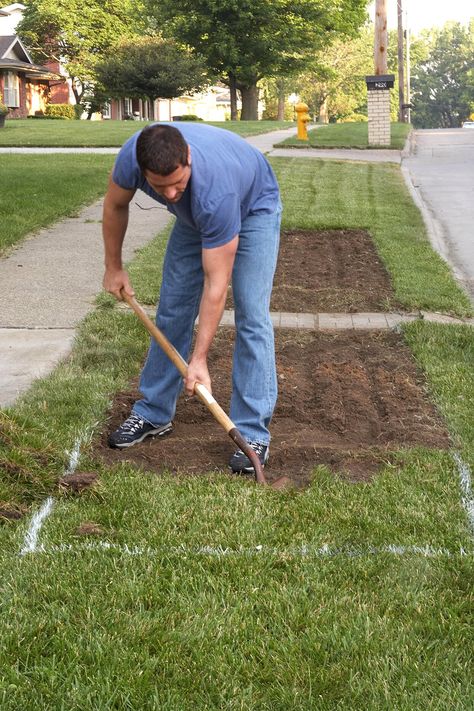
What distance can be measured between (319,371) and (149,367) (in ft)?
4.55

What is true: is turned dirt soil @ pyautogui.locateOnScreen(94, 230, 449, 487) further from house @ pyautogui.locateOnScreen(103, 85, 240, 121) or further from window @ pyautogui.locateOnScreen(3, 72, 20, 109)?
window @ pyautogui.locateOnScreen(3, 72, 20, 109)

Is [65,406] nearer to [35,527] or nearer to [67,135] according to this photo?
[35,527]

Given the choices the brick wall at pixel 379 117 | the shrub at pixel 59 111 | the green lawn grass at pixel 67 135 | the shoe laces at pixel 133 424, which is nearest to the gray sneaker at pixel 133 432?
the shoe laces at pixel 133 424

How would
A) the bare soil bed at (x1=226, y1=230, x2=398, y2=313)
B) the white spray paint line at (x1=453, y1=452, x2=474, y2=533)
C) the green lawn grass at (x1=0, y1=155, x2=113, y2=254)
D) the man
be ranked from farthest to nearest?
the green lawn grass at (x1=0, y1=155, x2=113, y2=254)
the bare soil bed at (x1=226, y1=230, x2=398, y2=313)
the white spray paint line at (x1=453, y1=452, x2=474, y2=533)
the man

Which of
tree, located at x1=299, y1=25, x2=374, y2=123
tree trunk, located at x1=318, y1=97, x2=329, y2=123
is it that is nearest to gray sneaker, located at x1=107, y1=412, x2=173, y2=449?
tree, located at x1=299, y1=25, x2=374, y2=123

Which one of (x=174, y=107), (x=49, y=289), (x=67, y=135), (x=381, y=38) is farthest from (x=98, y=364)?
(x=174, y=107)

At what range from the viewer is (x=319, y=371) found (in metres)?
5.84

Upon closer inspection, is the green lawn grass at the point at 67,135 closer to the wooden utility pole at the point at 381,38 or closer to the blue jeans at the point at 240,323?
the wooden utility pole at the point at 381,38

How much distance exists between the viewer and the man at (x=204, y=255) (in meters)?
3.68

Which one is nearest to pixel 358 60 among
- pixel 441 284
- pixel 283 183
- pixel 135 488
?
pixel 283 183

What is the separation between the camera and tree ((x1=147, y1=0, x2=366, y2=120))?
4362 centimetres

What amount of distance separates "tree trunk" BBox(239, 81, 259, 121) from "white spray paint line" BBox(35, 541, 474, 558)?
45948 millimetres

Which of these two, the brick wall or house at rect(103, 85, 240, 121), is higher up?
house at rect(103, 85, 240, 121)

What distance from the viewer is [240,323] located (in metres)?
4.50
